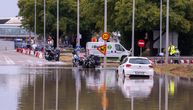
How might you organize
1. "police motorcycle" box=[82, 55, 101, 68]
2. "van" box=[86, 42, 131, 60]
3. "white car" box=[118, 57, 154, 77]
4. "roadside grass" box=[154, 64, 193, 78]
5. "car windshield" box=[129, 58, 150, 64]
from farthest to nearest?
1. "van" box=[86, 42, 131, 60]
2. "police motorcycle" box=[82, 55, 101, 68]
3. "roadside grass" box=[154, 64, 193, 78]
4. "car windshield" box=[129, 58, 150, 64]
5. "white car" box=[118, 57, 154, 77]

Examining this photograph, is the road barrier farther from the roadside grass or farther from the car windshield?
the car windshield

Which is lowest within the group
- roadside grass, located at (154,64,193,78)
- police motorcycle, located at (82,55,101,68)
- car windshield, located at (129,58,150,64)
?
roadside grass, located at (154,64,193,78)

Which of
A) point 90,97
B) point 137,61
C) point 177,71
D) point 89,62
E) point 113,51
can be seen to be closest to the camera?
point 90,97

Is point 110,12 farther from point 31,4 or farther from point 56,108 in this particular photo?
point 56,108

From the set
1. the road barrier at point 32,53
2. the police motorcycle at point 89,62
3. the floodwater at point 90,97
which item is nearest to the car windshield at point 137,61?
the floodwater at point 90,97

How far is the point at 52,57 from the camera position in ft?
215

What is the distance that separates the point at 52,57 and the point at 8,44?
270 ft

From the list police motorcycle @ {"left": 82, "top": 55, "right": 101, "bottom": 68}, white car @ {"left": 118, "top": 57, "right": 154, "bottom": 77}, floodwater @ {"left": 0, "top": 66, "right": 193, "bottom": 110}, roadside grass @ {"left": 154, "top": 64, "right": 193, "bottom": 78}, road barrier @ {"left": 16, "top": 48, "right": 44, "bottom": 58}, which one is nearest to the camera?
floodwater @ {"left": 0, "top": 66, "right": 193, "bottom": 110}

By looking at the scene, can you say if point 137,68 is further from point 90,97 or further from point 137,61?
point 90,97

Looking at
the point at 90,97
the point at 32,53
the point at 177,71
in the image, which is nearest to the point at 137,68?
the point at 177,71

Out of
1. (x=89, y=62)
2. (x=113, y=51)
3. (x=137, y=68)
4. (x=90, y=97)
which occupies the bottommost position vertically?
(x=90, y=97)

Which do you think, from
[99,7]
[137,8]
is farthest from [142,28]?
[99,7]

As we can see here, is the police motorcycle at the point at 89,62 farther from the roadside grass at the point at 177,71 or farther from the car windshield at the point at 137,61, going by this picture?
the car windshield at the point at 137,61

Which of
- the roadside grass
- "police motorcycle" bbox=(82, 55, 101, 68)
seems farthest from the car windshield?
"police motorcycle" bbox=(82, 55, 101, 68)
